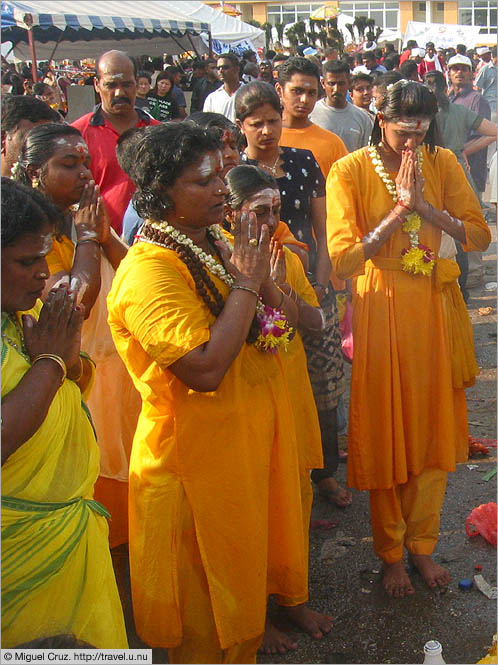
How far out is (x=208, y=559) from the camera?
243cm

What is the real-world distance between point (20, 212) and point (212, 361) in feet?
2.14

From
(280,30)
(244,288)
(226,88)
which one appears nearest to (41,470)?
(244,288)

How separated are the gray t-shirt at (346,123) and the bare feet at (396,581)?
12.8 ft

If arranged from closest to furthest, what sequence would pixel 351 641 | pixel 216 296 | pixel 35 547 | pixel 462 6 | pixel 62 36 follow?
pixel 35 547, pixel 216 296, pixel 351 641, pixel 62 36, pixel 462 6

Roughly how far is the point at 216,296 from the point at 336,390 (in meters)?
1.64

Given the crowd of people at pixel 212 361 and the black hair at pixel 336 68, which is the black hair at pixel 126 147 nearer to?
the crowd of people at pixel 212 361

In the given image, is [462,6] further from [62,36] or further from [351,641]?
[351,641]

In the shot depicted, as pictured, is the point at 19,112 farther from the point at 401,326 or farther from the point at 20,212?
the point at 401,326

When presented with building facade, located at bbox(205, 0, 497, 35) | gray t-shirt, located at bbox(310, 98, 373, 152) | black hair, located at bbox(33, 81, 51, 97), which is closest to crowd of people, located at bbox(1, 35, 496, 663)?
gray t-shirt, located at bbox(310, 98, 373, 152)

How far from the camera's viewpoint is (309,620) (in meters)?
3.08

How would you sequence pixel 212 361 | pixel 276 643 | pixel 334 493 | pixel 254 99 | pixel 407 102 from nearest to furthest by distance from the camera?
pixel 212 361, pixel 276 643, pixel 407 102, pixel 254 99, pixel 334 493

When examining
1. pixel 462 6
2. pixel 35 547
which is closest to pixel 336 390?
pixel 35 547

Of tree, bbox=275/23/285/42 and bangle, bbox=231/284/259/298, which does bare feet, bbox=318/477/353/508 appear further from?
tree, bbox=275/23/285/42

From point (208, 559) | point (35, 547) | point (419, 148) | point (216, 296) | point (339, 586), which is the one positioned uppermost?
point (419, 148)
